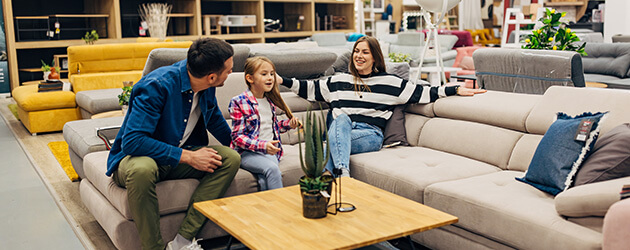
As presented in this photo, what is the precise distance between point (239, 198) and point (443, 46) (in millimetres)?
8232

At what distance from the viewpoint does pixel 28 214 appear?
3420 millimetres

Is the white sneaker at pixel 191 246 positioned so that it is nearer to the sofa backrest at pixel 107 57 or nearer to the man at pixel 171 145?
the man at pixel 171 145

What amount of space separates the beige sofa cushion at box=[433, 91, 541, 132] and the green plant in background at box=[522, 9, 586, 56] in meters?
1.17

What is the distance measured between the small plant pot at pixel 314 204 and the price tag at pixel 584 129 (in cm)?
108

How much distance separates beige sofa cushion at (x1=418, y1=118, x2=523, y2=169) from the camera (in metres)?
3.02

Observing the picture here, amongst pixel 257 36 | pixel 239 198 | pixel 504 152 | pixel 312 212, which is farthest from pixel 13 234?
pixel 257 36

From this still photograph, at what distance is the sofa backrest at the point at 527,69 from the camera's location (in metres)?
3.50

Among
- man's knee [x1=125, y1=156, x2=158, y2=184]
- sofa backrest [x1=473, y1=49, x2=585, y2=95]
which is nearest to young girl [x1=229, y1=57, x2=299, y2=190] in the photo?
man's knee [x1=125, y1=156, x2=158, y2=184]

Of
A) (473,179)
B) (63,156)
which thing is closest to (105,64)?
(63,156)

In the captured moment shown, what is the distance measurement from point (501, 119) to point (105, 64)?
457 cm

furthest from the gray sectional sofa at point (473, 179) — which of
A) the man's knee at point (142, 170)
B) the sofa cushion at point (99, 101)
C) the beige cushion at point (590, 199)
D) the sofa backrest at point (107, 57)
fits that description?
the sofa backrest at point (107, 57)

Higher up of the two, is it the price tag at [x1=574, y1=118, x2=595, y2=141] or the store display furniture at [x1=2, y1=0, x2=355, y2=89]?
the store display furniture at [x1=2, y1=0, x2=355, y2=89]

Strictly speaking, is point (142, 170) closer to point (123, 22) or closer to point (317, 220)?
point (317, 220)

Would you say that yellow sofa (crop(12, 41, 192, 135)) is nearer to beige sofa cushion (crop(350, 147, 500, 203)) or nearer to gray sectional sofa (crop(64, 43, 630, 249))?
gray sectional sofa (crop(64, 43, 630, 249))
